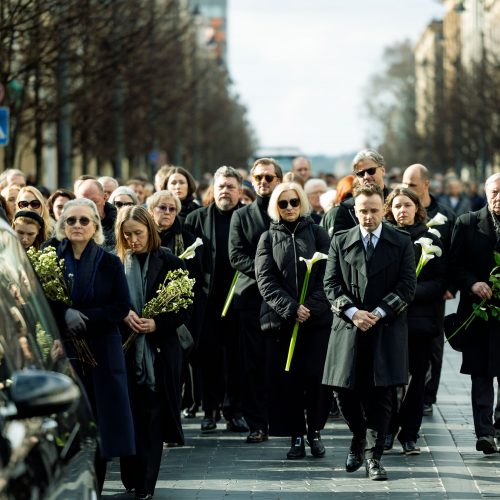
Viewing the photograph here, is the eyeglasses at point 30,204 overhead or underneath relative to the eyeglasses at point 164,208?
overhead

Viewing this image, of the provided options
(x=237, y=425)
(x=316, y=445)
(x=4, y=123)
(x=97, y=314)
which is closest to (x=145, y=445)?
(x=97, y=314)

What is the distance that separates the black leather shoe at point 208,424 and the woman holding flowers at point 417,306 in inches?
70.3

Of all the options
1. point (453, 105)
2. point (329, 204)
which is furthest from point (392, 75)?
point (329, 204)

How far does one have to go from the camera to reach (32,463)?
463 cm

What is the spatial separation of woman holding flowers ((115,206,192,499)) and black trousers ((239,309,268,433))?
232cm

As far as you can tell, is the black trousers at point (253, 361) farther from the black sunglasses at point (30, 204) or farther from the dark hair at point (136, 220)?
the dark hair at point (136, 220)

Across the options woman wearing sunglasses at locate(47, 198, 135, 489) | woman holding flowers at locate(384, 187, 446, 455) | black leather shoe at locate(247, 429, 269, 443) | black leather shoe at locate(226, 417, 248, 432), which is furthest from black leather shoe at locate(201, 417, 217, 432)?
woman wearing sunglasses at locate(47, 198, 135, 489)

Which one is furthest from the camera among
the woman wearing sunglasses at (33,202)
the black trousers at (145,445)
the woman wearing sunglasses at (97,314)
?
the woman wearing sunglasses at (33,202)

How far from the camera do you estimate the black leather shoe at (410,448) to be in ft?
35.3

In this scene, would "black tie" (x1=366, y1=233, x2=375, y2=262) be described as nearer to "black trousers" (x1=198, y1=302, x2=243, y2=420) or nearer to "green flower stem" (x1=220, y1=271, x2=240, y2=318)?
"green flower stem" (x1=220, y1=271, x2=240, y2=318)

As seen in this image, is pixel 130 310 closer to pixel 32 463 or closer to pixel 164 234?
pixel 164 234

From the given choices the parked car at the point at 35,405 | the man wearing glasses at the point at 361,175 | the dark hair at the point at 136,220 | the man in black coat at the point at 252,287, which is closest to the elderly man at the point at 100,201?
the man in black coat at the point at 252,287

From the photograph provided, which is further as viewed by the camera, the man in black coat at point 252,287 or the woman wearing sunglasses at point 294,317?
the man in black coat at point 252,287

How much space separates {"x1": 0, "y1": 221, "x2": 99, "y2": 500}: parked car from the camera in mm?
4543
